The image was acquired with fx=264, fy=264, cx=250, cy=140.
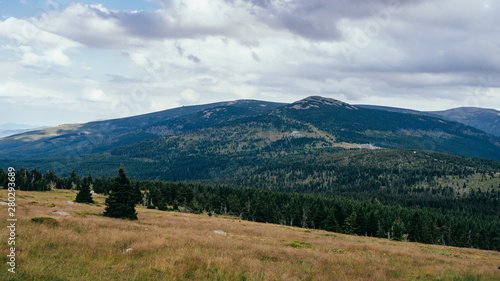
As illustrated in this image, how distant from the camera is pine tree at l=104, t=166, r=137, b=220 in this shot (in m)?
35.6

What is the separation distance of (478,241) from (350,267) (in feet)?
388

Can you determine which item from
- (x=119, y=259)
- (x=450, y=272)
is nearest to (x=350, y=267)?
(x=450, y=272)

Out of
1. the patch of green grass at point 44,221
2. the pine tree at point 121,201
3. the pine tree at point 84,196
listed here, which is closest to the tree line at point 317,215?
the pine tree at point 84,196

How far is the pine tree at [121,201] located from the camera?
3556 centimetres

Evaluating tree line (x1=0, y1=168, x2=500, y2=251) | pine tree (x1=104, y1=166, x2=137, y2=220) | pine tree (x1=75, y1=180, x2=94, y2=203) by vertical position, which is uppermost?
pine tree (x1=104, y1=166, x2=137, y2=220)

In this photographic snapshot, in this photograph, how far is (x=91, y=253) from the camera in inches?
546

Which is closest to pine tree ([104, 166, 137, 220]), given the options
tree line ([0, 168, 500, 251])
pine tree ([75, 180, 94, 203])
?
pine tree ([75, 180, 94, 203])

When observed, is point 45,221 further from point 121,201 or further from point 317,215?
point 317,215

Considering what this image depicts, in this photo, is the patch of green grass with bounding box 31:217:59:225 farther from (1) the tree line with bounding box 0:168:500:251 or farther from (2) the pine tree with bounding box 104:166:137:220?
(1) the tree line with bounding box 0:168:500:251

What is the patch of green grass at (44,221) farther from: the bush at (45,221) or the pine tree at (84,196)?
the pine tree at (84,196)

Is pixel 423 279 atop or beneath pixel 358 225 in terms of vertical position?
atop

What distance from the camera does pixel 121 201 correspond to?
3634 centimetres

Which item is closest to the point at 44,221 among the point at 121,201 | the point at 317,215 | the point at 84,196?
the point at 121,201

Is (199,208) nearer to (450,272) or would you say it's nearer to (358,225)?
(358,225)
